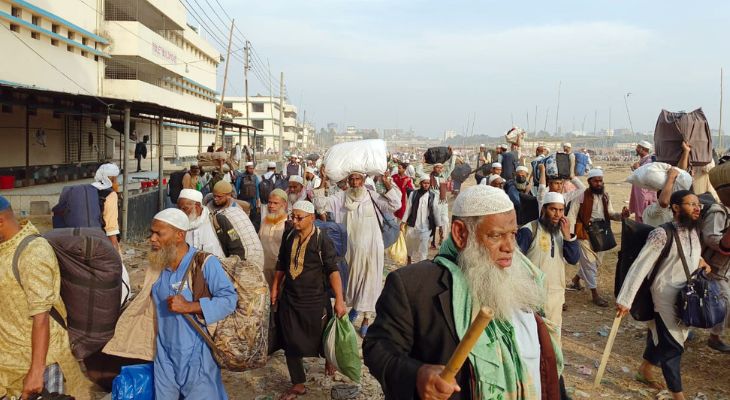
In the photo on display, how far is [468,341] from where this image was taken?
147 centimetres

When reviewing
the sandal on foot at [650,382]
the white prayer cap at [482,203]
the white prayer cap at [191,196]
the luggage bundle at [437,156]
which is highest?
the luggage bundle at [437,156]

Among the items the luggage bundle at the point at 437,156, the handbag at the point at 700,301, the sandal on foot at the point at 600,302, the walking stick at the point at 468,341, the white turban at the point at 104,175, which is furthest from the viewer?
the luggage bundle at the point at 437,156

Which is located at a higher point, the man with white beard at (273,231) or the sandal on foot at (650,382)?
the man with white beard at (273,231)

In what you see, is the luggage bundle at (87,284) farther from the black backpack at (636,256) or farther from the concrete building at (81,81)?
the concrete building at (81,81)

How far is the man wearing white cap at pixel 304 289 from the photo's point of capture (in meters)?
4.48

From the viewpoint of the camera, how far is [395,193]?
21.0ft

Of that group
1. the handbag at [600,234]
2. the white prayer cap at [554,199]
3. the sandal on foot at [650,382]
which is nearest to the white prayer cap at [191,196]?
the white prayer cap at [554,199]

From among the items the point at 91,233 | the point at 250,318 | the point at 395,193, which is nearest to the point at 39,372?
the point at 91,233

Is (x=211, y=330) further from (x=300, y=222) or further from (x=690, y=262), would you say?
(x=690, y=262)

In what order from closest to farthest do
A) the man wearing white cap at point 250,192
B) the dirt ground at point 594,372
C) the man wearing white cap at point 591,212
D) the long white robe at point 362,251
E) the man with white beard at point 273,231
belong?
the dirt ground at point 594,372 < the man with white beard at point 273,231 < the long white robe at point 362,251 < the man wearing white cap at point 591,212 < the man wearing white cap at point 250,192

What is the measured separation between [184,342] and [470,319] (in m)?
1.93

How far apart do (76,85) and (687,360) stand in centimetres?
2230

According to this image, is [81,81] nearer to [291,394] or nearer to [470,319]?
[291,394]

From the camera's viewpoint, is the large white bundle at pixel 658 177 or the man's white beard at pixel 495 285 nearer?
the man's white beard at pixel 495 285
